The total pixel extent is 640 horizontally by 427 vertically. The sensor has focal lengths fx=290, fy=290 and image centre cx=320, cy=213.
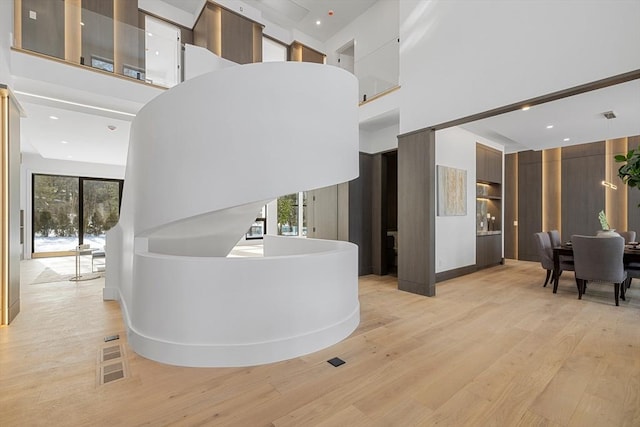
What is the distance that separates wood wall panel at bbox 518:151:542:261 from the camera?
7.89 meters

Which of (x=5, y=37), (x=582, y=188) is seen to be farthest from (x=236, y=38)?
(x=582, y=188)

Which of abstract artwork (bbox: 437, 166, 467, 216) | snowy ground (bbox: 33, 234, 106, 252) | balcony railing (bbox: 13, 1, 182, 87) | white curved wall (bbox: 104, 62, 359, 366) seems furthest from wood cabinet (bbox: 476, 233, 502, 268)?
snowy ground (bbox: 33, 234, 106, 252)

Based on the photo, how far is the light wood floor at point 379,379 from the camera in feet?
6.00

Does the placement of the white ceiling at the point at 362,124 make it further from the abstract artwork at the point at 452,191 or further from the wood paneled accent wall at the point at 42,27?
the abstract artwork at the point at 452,191

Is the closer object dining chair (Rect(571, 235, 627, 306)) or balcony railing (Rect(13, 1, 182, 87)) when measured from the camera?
dining chair (Rect(571, 235, 627, 306))

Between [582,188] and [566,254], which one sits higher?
[582,188]

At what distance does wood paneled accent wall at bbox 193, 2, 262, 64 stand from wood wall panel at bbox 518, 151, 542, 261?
319 inches

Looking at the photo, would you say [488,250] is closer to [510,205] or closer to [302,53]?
[510,205]

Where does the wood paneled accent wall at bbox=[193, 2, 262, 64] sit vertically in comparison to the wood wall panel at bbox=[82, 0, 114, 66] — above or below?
above

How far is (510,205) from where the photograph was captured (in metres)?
8.36

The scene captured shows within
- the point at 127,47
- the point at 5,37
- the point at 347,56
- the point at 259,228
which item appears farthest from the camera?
the point at 259,228

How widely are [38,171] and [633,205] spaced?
16.4 metres

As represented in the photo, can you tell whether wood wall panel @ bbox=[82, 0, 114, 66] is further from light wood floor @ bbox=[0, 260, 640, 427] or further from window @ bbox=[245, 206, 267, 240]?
window @ bbox=[245, 206, 267, 240]

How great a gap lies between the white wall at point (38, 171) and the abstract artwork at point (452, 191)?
37.0ft
